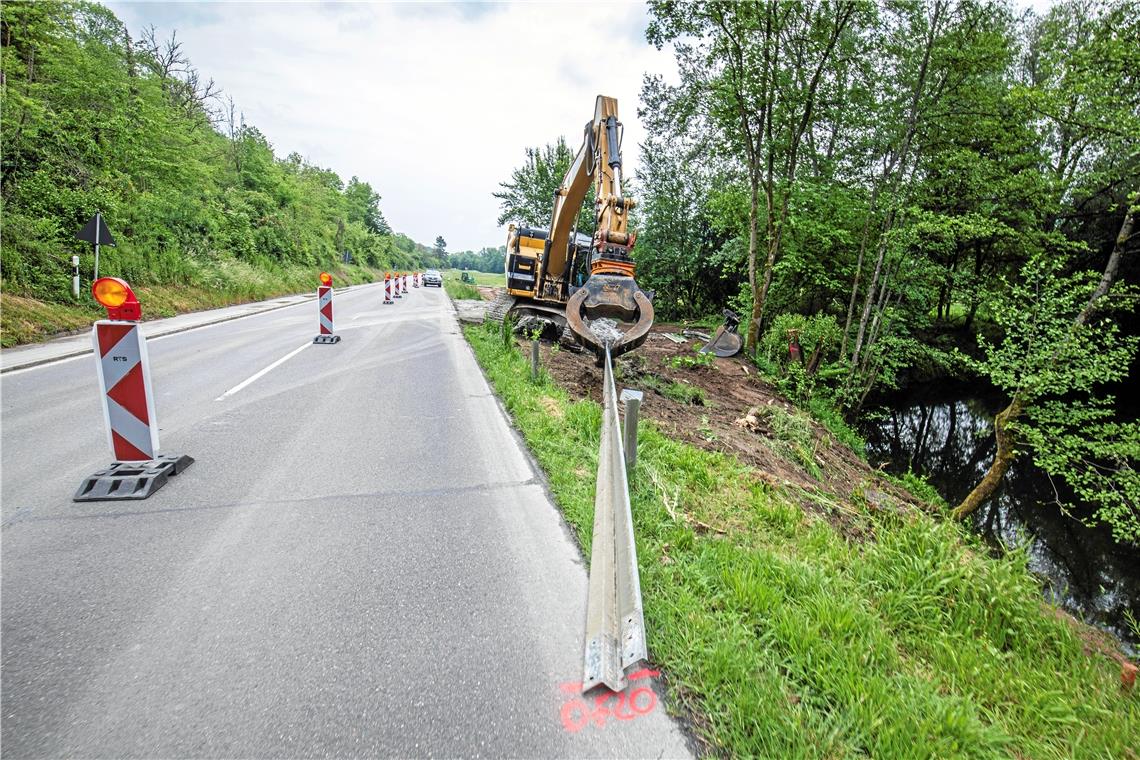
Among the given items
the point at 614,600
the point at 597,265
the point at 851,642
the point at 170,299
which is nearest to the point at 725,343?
the point at 597,265

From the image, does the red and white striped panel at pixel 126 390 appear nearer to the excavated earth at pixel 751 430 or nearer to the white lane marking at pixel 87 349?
the white lane marking at pixel 87 349

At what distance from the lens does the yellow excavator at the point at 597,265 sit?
6645mm

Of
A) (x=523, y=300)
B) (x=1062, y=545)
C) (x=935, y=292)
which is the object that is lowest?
(x=1062, y=545)

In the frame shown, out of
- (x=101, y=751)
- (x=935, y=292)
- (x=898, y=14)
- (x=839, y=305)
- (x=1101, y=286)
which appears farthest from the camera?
(x=839, y=305)

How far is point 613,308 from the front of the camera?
6.77 metres

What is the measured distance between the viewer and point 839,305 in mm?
15578

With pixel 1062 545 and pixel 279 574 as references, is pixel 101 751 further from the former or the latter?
pixel 1062 545

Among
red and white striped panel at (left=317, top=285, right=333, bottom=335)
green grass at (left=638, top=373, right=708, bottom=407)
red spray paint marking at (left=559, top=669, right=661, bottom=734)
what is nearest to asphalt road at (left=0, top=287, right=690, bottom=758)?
red spray paint marking at (left=559, top=669, right=661, bottom=734)

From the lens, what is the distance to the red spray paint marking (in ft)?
6.03

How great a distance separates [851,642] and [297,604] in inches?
109

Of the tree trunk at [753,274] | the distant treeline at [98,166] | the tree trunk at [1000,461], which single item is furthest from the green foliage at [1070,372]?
the distant treeline at [98,166]

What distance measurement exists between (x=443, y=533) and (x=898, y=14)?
47.0 feet

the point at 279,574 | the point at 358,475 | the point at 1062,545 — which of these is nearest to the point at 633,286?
the point at 358,475

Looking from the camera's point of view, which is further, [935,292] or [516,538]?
[935,292]
